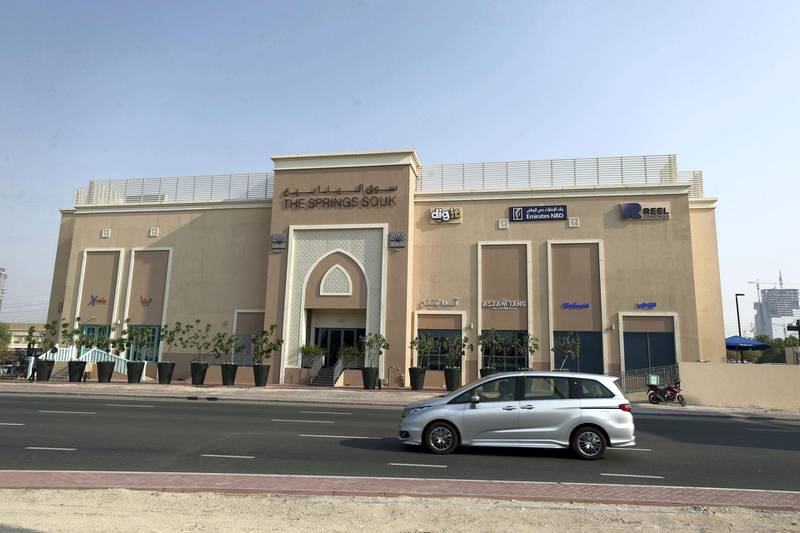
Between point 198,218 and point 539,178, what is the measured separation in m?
22.0

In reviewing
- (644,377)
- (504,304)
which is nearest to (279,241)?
(504,304)

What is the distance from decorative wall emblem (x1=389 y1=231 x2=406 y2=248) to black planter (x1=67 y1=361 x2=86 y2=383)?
58.2 feet

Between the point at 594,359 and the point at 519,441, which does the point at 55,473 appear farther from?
the point at 594,359

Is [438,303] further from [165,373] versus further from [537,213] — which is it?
[165,373]

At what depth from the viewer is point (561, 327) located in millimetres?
31000

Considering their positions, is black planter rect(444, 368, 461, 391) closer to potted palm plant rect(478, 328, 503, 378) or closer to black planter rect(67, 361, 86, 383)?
potted palm plant rect(478, 328, 503, 378)

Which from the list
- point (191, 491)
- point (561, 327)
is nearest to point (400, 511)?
point (191, 491)

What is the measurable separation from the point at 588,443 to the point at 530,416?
1132 millimetres

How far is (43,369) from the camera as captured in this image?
95.0 feet

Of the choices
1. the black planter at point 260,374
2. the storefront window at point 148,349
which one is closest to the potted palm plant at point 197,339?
the storefront window at point 148,349

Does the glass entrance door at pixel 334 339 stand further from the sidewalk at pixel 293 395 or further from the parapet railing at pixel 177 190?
the parapet railing at pixel 177 190

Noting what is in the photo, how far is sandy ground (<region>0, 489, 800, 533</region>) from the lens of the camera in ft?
19.4

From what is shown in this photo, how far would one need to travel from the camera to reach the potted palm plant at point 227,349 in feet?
96.7

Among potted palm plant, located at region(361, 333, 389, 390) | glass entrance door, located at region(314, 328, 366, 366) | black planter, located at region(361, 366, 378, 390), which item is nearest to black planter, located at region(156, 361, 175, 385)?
glass entrance door, located at region(314, 328, 366, 366)
